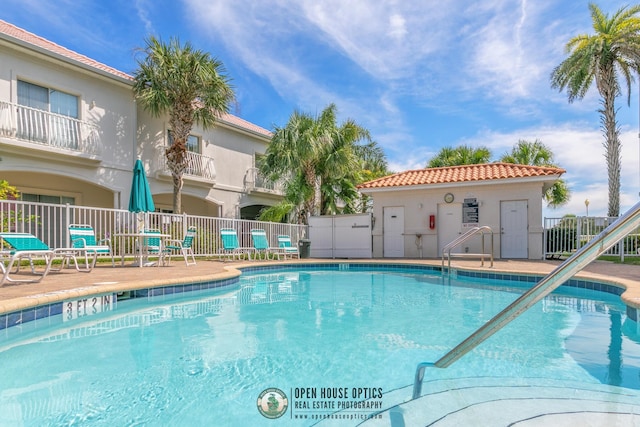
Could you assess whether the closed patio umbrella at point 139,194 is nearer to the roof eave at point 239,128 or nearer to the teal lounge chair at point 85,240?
the teal lounge chair at point 85,240

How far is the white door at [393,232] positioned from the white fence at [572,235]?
528cm

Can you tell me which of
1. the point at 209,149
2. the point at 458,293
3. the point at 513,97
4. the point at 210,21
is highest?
the point at 210,21

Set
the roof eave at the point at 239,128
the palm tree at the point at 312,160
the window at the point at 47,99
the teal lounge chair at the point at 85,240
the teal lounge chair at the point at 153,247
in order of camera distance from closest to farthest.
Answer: the teal lounge chair at the point at 85,240
the teal lounge chair at the point at 153,247
the window at the point at 47,99
the palm tree at the point at 312,160
the roof eave at the point at 239,128

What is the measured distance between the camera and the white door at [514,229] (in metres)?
13.7

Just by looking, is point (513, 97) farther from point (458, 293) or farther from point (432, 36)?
point (458, 293)

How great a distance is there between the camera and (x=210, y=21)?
12.4m

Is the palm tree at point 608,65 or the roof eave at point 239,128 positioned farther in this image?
the roof eave at point 239,128

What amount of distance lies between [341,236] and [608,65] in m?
13.6

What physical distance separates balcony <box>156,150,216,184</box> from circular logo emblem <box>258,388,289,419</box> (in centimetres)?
1443

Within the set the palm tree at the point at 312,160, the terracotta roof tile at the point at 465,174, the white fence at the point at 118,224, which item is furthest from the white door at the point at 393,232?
the white fence at the point at 118,224

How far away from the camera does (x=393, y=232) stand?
1568cm

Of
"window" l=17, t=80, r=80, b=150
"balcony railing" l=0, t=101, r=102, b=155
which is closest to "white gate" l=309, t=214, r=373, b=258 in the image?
"balcony railing" l=0, t=101, r=102, b=155

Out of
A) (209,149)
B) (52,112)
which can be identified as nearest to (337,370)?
(52,112)

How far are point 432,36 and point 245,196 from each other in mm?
12462
